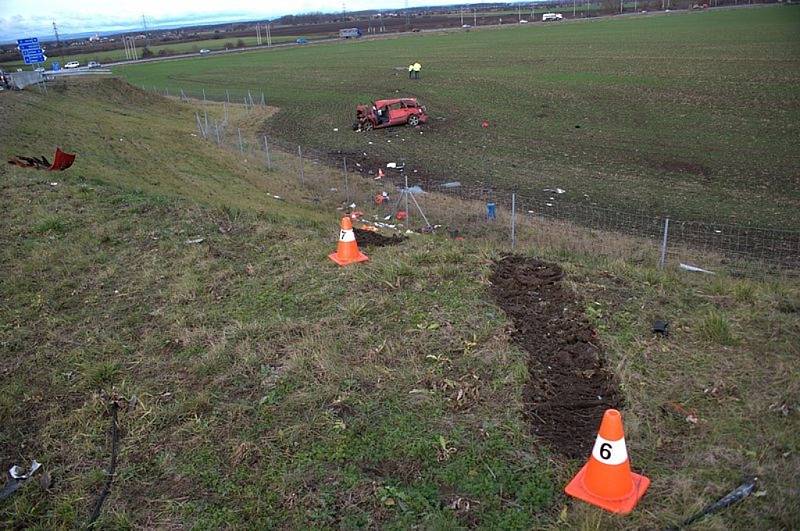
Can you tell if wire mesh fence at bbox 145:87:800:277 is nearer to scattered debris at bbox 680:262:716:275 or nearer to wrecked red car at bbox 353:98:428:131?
scattered debris at bbox 680:262:716:275

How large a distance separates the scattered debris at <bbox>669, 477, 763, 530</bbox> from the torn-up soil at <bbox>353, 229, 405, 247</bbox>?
593 cm

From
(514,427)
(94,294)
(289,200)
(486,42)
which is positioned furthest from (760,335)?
(486,42)

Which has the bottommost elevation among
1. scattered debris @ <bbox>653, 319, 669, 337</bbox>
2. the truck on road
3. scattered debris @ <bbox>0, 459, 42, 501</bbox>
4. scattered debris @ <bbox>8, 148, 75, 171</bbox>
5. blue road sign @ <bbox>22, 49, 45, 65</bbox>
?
scattered debris @ <bbox>653, 319, 669, 337</bbox>

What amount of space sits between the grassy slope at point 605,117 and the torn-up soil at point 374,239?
6963 mm

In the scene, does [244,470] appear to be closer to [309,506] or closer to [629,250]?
[309,506]

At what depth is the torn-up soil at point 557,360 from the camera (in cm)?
473

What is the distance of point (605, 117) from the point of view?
923 inches

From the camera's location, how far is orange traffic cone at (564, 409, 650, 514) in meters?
3.88

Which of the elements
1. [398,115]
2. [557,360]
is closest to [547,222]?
[557,360]

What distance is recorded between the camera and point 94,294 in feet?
23.6

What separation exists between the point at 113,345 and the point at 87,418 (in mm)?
1241

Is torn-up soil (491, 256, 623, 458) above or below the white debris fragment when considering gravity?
below

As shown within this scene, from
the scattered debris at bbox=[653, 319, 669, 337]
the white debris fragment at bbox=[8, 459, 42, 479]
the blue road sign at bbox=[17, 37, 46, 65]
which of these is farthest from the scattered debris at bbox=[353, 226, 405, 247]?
the blue road sign at bbox=[17, 37, 46, 65]

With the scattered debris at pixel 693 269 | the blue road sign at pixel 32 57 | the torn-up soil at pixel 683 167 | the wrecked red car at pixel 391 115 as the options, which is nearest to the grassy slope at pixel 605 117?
the torn-up soil at pixel 683 167
